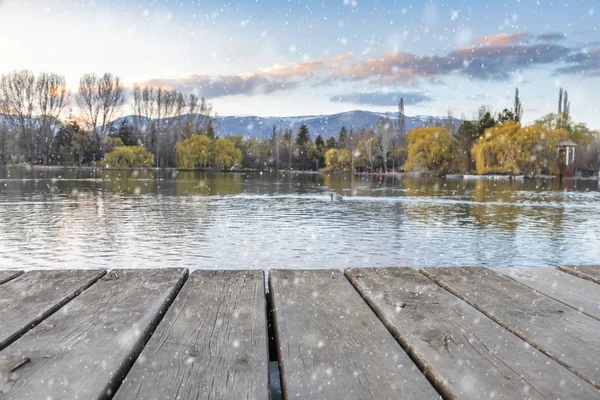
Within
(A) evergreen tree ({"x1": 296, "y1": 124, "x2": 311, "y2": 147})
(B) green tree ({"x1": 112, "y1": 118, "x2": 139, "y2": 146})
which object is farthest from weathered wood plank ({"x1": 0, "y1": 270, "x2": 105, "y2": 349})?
(A) evergreen tree ({"x1": 296, "y1": 124, "x2": 311, "y2": 147})

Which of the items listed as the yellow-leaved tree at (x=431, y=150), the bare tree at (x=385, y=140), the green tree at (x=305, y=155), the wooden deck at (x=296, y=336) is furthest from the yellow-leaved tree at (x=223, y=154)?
the wooden deck at (x=296, y=336)

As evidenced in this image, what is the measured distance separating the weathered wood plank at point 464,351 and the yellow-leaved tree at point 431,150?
68234 millimetres

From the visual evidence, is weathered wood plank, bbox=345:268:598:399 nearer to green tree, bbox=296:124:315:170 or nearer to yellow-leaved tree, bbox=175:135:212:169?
yellow-leaved tree, bbox=175:135:212:169

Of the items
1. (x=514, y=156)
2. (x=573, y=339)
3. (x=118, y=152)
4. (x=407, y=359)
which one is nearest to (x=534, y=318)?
(x=573, y=339)

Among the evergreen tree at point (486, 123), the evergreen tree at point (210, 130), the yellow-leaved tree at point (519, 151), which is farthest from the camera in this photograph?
the evergreen tree at point (210, 130)

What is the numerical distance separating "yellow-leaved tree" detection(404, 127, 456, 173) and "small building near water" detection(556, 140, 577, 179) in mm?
13314

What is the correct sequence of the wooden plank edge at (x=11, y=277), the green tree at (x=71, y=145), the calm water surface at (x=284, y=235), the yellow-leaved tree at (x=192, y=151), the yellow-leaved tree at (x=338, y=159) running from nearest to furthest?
the wooden plank edge at (x=11, y=277) → the calm water surface at (x=284, y=235) → the yellow-leaved tree at (x=192, y=151) → the green tree at (x=71, y=145) → the yellow-leaved tree at (x=338, y=159)

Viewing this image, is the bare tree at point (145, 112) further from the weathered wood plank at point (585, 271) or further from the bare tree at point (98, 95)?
the weathered wood plank at point (585, 271)

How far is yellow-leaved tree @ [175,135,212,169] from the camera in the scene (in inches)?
3157

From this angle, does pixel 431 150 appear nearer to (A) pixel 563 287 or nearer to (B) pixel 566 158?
(B) pixel 566 158

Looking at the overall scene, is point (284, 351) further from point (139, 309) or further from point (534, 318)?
point (534, 318)

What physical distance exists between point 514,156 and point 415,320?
63212 mm

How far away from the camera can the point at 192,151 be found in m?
80.9

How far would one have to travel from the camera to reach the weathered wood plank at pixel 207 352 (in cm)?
122
